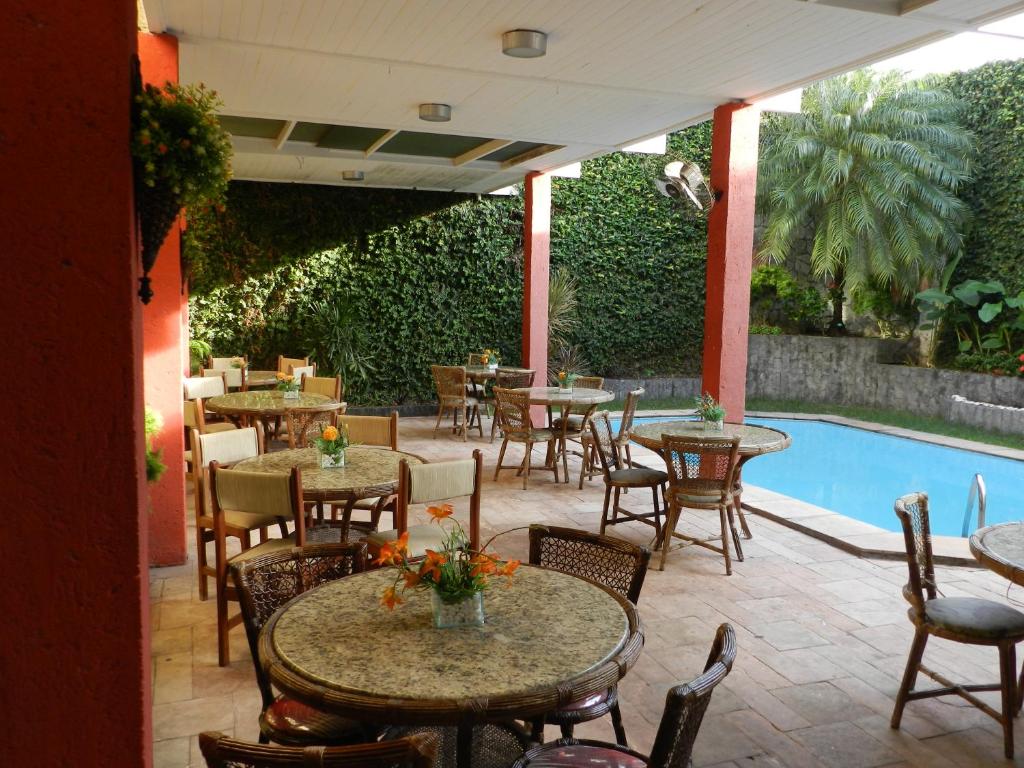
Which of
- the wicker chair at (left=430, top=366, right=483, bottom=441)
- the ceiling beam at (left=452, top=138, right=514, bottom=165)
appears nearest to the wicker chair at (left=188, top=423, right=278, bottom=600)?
the ceiling beam at (left=452, top=138, right=514, bottom=165)

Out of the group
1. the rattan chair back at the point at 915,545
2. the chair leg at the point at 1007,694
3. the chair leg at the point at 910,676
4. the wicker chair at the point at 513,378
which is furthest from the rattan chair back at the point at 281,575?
the wicker chair at the point at 513,378

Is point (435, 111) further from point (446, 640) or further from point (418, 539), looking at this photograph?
point (446, 640)

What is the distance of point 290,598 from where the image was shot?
2537 millimetres

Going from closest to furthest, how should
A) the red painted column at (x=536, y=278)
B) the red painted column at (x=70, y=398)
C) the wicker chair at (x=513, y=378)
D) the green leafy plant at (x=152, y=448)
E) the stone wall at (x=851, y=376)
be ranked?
the red painted column at (x=70, y=398) < the green leafy plant at (x=152, y=448) < the wicker chair at (x=513, y=378) < the red painted column at (x=536, y=278) < the stone wall at (x=851, y=376)

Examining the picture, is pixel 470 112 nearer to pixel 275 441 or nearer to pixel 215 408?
pixel 215 408

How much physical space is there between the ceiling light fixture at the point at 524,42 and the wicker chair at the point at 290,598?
3.08 m

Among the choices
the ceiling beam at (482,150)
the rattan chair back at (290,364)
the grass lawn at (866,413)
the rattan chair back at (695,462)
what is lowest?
the grass lawn at (866,413)

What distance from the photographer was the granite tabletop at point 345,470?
3.57m

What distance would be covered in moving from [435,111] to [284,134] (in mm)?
1902

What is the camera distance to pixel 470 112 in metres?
6.46

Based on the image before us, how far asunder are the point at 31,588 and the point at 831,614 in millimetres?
3649

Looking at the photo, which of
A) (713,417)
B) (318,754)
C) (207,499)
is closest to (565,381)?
(713,417)

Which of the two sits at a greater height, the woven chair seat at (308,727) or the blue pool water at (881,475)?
the woven chair seat at (308,727)

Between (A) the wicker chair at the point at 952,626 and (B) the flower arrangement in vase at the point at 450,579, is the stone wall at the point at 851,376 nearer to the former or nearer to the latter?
(A) the wicker chair at the point at 952,626
